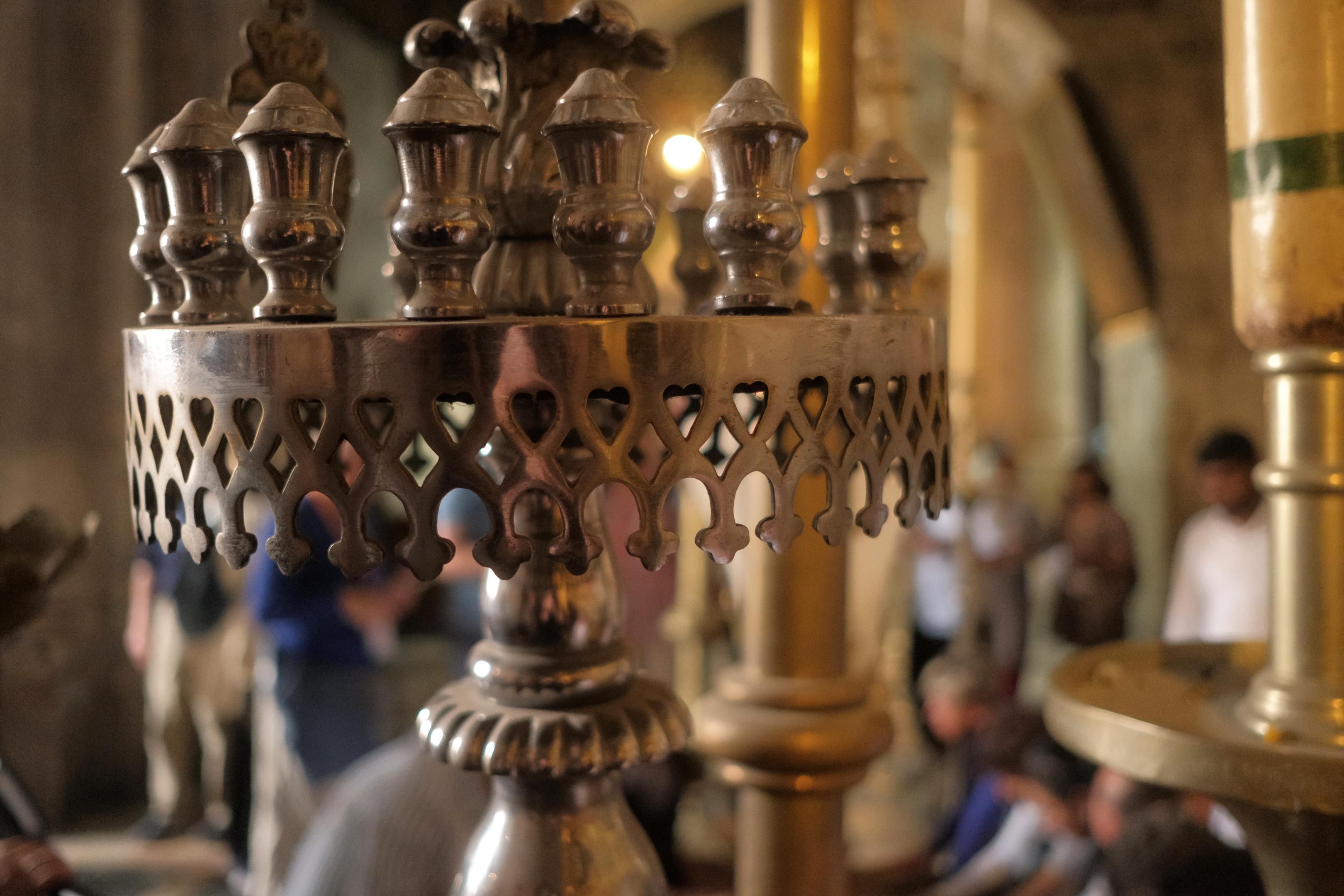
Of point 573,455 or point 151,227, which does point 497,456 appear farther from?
point 151,227

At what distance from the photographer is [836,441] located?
0.57 metres

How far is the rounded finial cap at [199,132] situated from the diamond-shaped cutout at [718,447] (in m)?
0.28

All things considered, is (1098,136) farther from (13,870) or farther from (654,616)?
(13,870)

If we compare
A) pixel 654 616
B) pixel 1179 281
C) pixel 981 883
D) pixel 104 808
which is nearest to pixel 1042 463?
pixel 1179 281

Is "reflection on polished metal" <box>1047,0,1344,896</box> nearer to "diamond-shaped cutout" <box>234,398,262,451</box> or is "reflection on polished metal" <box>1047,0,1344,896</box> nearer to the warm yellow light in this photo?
"diamond-shaped cutout" <box>234,398,262,451</box>

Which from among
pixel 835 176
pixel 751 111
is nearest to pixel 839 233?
pixel 835 176

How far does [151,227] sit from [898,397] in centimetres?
45

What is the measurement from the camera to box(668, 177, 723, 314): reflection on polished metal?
32.2 inches

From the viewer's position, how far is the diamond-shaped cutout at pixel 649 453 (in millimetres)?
500

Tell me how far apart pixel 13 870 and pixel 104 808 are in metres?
1.50

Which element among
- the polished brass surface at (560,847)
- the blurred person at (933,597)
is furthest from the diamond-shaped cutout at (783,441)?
the blurred person at (933,597)

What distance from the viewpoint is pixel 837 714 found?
0.97 m

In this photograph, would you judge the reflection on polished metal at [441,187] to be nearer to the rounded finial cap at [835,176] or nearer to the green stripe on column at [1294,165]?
the rounded finial cap at [835,176]

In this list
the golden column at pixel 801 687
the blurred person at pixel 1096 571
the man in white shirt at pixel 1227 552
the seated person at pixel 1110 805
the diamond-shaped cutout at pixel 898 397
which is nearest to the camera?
the diamond-shaped cutout at pixel 898 397
